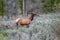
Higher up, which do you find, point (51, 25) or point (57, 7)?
point (51, 25)

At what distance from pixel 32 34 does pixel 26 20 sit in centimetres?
541

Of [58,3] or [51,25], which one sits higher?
[51,25]

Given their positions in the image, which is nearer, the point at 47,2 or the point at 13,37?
the point at 13,37

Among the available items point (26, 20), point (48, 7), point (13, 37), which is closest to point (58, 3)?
point (48, 7)

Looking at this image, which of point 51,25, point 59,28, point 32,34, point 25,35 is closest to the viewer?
point 59,28

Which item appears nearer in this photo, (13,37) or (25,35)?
(25,35)

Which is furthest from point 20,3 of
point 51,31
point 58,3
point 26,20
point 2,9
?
point 51,31

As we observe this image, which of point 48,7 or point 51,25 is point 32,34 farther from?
point 48,7

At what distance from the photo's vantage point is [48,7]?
1207 inches

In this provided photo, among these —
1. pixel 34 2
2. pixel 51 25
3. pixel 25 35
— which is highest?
pixel 51 25

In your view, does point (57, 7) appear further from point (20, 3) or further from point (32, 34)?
point (32, 34)

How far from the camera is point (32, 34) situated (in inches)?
272

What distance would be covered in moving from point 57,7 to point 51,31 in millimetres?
21783

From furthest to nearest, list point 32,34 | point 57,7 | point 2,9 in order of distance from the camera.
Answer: point 2,9
point 57,7
point 32,34
